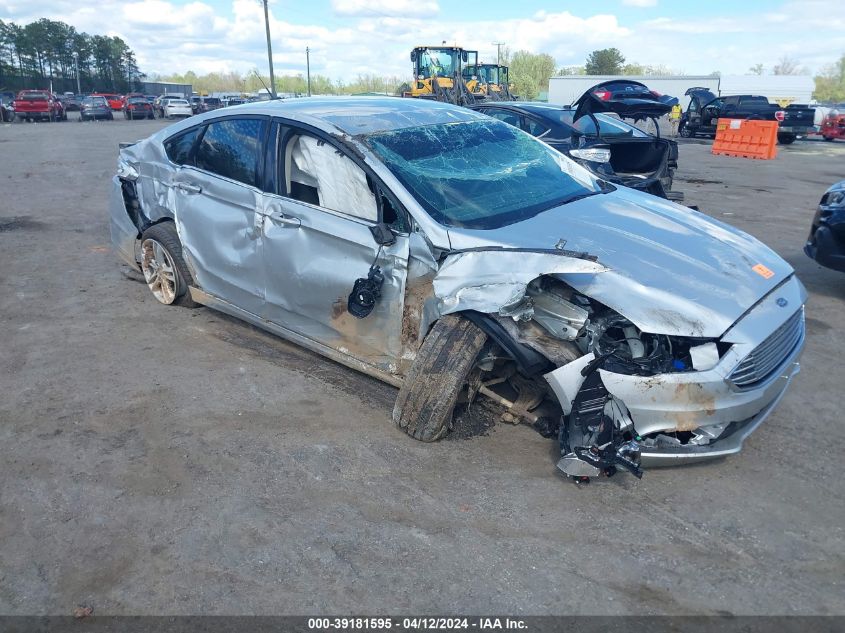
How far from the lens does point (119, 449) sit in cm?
363

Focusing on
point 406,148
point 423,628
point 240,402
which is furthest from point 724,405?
point 240,402

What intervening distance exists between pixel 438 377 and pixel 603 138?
269 inches

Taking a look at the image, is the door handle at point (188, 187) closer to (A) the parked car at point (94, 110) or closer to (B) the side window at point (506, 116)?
(B) the side window at point (506, 116)

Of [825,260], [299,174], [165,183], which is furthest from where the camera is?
[825,260]

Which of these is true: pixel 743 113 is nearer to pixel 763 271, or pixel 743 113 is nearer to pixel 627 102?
pixel 627 102

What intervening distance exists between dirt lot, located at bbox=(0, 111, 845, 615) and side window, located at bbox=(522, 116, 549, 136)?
468 centimetres

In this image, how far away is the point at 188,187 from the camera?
495 centimetres

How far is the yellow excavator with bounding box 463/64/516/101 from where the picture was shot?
2636cm

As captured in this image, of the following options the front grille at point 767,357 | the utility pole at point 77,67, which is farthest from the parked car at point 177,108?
the front grille at point 767,357

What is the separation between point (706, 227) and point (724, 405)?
1448 mm

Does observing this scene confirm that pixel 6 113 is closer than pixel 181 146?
No

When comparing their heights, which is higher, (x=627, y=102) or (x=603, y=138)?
(x=627, y=102)

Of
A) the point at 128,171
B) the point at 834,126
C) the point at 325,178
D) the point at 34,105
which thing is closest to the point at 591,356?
the point at 325,178

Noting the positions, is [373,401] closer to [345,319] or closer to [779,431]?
[345,319]
